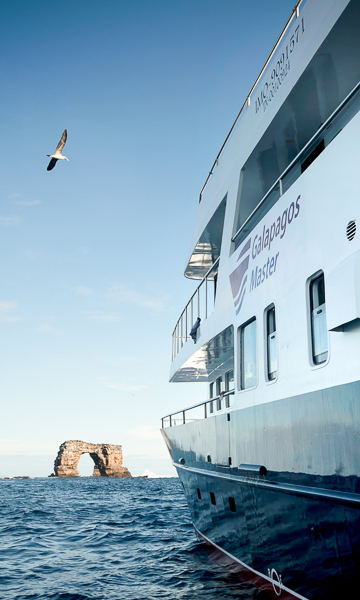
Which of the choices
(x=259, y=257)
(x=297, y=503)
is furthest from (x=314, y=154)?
(x=297, y=503)

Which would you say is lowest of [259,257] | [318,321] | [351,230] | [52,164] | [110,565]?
[110,565]

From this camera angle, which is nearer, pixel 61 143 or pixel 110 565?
pixel 110 565

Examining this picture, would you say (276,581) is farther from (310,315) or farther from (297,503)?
(310,315)

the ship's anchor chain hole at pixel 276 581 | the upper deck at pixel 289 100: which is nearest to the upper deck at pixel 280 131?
the upper deck at pixel 289 100

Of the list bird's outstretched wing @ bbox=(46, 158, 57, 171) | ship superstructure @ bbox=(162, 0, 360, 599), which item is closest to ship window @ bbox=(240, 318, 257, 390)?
ship superstructure @ bbox=(162, 0, 360, 599)

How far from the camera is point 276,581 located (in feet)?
17.3

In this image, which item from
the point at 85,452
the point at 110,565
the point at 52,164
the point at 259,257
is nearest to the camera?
the point at 259,257

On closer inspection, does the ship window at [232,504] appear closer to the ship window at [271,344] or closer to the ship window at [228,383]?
the ship window at [271,344]

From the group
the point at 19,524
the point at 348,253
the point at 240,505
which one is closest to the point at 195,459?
the point at 240,505

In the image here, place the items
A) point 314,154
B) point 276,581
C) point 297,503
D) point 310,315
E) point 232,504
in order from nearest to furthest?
point 297,503
point 310,315
point 276,581
point 314,154
point 232,504

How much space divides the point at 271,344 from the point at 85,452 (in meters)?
116

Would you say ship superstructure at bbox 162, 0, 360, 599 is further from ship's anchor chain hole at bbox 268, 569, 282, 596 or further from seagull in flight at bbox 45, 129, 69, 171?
seagull in flight at bbox 45, 129, 69, 171

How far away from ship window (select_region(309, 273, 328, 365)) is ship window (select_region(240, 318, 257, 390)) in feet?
5.45

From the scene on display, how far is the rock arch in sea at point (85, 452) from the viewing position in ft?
363
